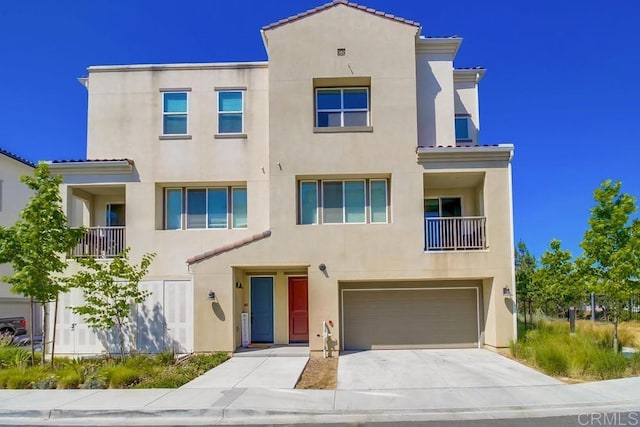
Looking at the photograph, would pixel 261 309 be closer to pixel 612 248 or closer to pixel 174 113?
pixel 174 113

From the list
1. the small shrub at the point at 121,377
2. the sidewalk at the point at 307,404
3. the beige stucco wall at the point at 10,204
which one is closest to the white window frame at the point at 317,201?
the sidewalk at the point at 307,404

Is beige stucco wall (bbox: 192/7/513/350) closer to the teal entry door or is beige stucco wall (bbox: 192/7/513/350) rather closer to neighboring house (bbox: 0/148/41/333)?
the teal entry door

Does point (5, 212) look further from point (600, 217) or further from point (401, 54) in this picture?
point (600, 217)

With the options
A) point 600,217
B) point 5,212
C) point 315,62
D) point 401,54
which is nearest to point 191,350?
point 315,62

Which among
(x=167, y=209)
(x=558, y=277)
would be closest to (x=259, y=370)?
(x=167, y=209)

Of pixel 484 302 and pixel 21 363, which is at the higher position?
pixel 484 302

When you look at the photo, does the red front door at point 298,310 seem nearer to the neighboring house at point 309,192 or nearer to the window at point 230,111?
the neighboring house at point 309,192

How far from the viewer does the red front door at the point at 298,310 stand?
54.3 feet

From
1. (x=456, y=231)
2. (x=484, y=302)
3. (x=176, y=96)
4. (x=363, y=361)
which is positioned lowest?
(x=363, y=361)

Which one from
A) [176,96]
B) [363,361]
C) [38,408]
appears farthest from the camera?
[176,96]

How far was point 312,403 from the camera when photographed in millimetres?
9367

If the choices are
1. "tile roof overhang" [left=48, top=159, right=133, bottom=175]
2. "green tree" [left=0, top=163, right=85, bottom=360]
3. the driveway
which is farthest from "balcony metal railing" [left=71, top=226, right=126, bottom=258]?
the driveway

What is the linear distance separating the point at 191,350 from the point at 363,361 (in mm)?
5381

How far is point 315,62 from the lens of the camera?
16.0 metres
